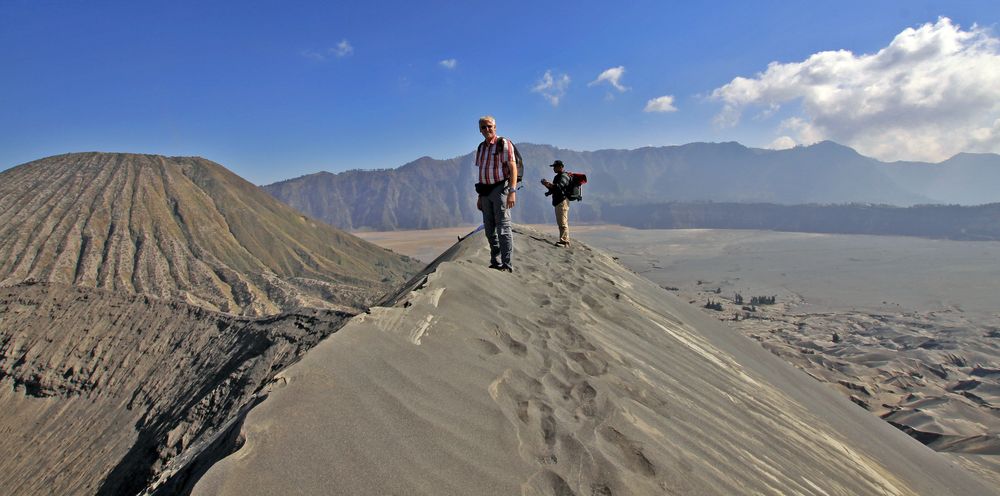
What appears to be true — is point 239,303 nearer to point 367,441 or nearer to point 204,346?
point 204,346

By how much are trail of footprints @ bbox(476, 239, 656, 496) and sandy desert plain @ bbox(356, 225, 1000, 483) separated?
8986 mm

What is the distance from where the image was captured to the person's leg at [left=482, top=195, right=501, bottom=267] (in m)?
4.96

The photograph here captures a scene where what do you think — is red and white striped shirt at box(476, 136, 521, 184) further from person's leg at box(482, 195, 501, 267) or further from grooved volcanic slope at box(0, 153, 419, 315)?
grooved volcanic slope at box(0, 153, 419, 315)

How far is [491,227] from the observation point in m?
5.14

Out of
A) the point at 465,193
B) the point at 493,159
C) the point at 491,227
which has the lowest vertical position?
the point at 491,227

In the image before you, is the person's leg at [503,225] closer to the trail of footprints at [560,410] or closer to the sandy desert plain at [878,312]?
the trail of footprints at [560,410]

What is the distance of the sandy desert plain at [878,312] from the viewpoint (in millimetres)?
14938

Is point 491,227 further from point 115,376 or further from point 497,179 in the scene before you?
point 115,376

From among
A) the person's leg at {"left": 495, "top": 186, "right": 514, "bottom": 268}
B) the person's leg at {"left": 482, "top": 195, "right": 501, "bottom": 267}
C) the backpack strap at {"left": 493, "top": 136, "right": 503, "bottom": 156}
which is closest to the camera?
the backpack strap at {"left": 493, "top": 136, "right": 503, "bottom": 156}

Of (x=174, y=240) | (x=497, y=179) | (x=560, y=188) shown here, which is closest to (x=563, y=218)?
(x=560, y=188)

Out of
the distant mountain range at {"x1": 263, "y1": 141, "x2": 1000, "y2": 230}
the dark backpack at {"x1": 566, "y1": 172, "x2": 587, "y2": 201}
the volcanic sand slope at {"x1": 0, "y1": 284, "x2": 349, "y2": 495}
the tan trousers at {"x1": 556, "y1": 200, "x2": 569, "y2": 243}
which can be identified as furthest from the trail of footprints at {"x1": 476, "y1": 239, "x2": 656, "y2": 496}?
the distant mountain range at {"x1": 263, "y1": 141, "x2": 1000, "y2": 230}

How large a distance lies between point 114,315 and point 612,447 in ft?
27.3

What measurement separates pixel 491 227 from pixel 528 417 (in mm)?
3077

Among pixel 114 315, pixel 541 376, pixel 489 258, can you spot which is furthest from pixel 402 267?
pixel 541 376
